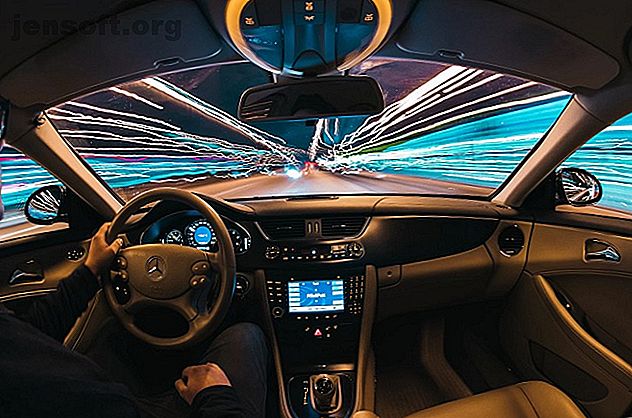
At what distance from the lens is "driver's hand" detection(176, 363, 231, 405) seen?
1.99 metres

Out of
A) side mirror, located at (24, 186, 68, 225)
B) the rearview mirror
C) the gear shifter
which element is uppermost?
the rearview mirror

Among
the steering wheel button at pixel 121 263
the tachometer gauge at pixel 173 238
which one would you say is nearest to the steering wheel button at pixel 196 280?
the steering wheel button at pixel 121 263

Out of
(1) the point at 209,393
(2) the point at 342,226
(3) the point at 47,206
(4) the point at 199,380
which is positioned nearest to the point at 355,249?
(2) the point at 342,226

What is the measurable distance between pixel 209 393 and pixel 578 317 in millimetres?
2083

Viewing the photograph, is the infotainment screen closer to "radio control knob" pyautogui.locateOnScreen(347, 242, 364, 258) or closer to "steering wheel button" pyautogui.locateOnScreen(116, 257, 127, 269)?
"radio control knob" pyautogui.locateOnScreen(347, 242, 364, 258)

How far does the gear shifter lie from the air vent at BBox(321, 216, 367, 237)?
821 millimetres

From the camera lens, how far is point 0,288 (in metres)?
2.60

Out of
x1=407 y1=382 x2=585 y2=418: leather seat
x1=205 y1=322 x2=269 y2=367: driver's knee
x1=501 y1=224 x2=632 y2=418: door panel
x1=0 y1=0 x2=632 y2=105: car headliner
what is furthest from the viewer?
x1=501 y1=224 x2=632 y2=418: door panel

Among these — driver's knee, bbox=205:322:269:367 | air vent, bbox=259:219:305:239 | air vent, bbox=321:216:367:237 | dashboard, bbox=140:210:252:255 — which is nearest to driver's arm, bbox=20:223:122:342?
dashboard, bbox=140:210:252:255

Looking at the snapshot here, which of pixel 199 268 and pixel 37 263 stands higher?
pixel 199 268

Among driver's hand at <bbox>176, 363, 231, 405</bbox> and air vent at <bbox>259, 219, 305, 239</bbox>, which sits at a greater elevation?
air vent at <bbox>259, 219, 305, 239</bbox>

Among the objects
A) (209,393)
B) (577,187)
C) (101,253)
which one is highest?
(577,187)

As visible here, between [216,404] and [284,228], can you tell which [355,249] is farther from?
[216,404]

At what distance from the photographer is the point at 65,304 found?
2184 mm
